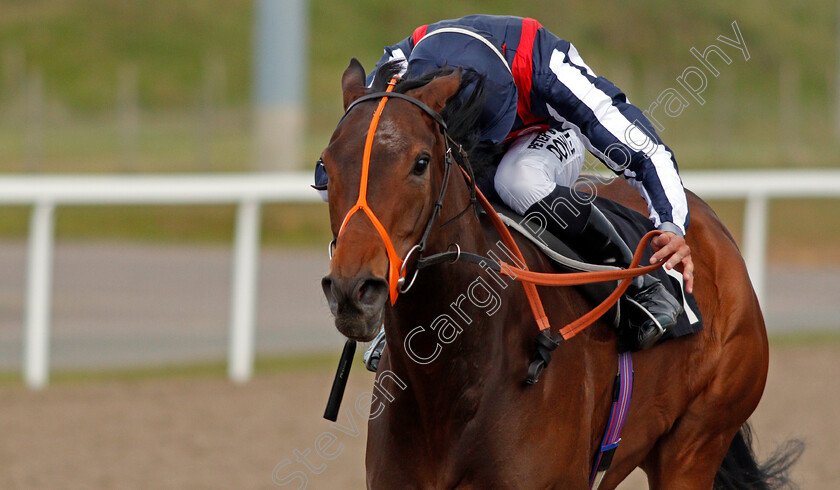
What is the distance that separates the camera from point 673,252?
9.83ft

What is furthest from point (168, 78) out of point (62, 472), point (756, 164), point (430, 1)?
point (62, 472)

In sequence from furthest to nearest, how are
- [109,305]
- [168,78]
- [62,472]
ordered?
[168,78], [109,305], [62,472]

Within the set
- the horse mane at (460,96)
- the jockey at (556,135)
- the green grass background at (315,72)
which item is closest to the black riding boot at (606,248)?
the jockey at (556,135)

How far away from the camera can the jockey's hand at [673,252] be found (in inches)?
117

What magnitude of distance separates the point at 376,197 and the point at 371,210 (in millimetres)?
36

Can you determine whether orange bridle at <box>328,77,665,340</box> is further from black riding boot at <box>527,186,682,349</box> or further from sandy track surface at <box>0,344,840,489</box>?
sandy track surface at <box>0,344,840,489</box>

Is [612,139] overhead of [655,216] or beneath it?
overhead

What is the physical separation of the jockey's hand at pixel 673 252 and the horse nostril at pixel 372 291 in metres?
1.05

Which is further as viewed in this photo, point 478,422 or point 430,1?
point 430,1

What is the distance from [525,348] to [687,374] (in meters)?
0.89

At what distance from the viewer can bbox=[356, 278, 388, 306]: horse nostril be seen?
7.13ft

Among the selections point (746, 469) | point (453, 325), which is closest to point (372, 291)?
point (453, 325)

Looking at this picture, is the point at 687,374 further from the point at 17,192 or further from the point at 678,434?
the point at 17,192

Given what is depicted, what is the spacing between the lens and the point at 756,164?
55.7 feet
